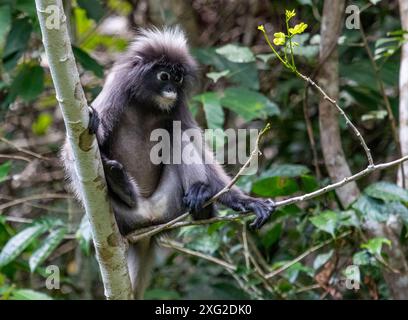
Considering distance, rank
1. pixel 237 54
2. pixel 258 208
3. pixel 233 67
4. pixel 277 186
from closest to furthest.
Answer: pixel 258 208, pixel 277 186, pixel 237 54, pixel 233 67

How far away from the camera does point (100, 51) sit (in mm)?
8414

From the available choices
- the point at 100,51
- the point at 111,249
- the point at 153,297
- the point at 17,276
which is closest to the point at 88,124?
the point at 111,249

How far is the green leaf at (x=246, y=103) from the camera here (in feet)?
18.0

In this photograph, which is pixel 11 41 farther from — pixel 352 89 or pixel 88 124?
pixel 352 89

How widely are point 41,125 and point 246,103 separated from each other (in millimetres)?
2915

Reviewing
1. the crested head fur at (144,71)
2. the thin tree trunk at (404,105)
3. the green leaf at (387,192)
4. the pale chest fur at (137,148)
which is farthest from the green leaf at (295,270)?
the crested head fur at (144,71)

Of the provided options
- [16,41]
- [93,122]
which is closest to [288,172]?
[93,122]

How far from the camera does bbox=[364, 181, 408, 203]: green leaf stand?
16.1 ft

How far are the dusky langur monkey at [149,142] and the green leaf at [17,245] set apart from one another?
2.71 ft

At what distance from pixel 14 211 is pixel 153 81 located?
3577 millimetres

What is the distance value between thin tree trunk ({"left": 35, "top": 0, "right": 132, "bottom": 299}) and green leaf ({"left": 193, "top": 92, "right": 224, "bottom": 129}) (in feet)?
4.70

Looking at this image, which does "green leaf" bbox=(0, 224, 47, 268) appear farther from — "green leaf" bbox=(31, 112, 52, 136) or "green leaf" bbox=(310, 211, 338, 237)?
"green leaf" bbox=(31, 112, 52, 136)

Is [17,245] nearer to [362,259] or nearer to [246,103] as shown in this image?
[246,103]

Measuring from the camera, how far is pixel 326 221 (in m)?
5.01
